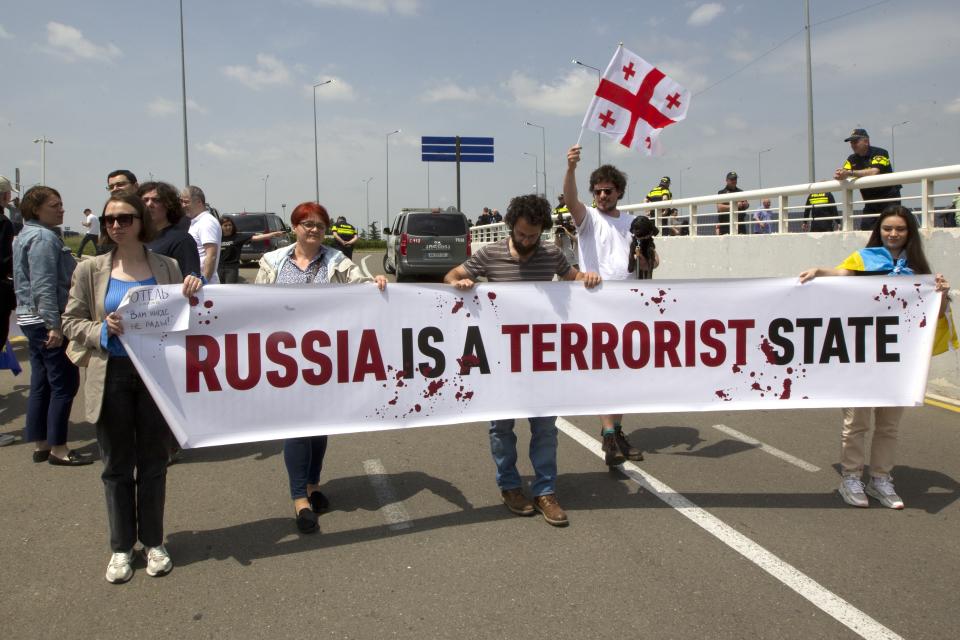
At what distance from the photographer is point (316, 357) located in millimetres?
4238

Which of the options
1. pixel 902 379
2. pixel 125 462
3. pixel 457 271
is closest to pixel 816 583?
pixel 902 379

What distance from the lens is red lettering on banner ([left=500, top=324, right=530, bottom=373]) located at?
444 centimetres

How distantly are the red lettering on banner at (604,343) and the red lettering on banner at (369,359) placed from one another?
49.0 inches

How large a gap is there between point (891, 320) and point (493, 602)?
3.03 m

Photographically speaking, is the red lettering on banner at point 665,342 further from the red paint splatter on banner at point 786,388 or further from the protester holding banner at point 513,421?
the red paint splatter on banner at point 786,388

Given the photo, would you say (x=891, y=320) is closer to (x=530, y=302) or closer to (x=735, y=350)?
(x=735, y=350)

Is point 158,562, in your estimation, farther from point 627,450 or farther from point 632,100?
point 632,100

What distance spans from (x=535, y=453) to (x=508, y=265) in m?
1.10

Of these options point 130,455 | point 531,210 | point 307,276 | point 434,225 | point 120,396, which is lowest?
point 130,455

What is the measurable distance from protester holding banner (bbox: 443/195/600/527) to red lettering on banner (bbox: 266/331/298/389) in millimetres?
952

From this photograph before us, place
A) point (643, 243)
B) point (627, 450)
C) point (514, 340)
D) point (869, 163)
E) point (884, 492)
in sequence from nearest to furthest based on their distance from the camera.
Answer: point (514, 340), point (884, 492), point (627, 450), point (643, 243), point (869, 163)

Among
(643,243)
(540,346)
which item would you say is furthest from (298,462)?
(643,243)

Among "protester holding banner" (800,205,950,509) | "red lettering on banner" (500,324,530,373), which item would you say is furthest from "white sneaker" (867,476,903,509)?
"red lettering on banner" (500,324,530,373)

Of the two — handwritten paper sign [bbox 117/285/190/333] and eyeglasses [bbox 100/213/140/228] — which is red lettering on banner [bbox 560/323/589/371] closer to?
handwritten paper sign [bbox 117/285/190/333]
